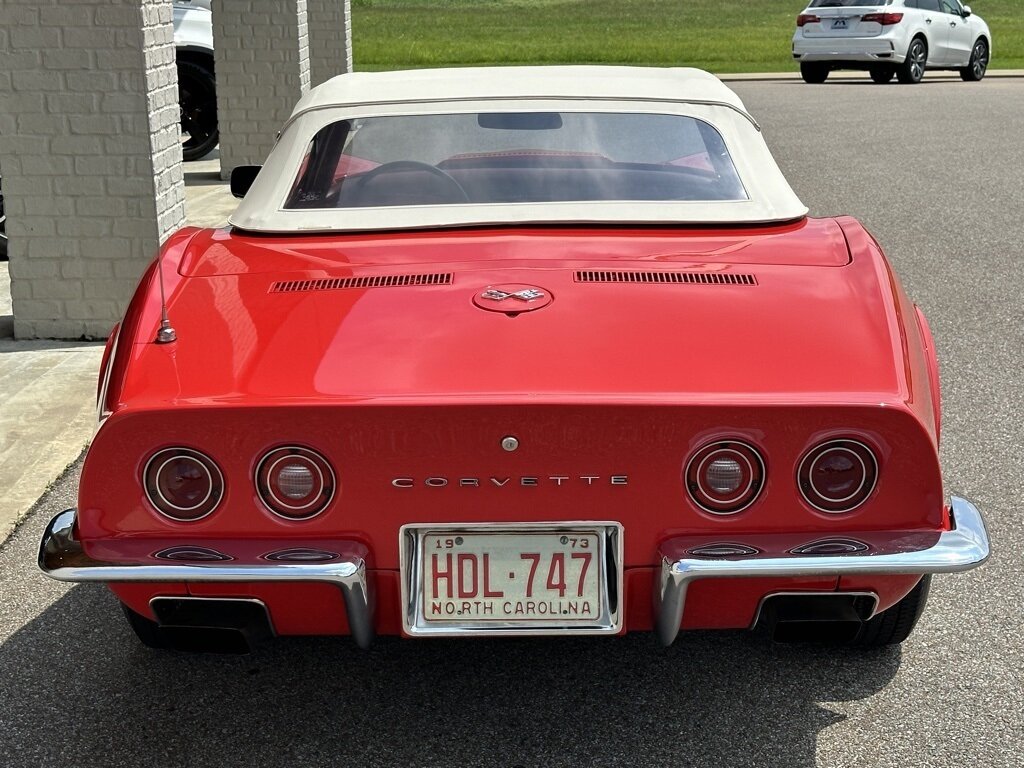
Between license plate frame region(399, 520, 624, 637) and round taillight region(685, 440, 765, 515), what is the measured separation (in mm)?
179

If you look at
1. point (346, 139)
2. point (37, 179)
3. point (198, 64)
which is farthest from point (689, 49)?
point (346, 139)

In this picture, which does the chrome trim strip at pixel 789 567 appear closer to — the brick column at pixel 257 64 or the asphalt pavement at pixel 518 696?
the asphalt pavement at pixel 518 696

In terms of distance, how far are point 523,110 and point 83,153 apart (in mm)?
3229

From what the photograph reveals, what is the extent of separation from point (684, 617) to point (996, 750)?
753 mm

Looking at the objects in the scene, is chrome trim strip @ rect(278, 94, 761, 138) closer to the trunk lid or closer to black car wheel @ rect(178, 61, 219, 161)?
the trunk lid

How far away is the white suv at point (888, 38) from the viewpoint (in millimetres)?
21891

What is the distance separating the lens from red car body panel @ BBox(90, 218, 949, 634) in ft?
8.52

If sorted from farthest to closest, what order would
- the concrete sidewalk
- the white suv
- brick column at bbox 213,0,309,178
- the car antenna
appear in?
the white suv, brick column at bbox 213,0,309,178, the concrete sidewalk, the car antenna

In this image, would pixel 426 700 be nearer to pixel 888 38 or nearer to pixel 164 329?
pixel 164 329

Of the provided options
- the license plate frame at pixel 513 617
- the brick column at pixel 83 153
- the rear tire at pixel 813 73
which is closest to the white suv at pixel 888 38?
the rear tire at pixel 813 73

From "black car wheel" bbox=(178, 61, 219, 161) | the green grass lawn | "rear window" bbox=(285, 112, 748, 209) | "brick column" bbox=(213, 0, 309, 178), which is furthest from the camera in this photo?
the green grass lawn

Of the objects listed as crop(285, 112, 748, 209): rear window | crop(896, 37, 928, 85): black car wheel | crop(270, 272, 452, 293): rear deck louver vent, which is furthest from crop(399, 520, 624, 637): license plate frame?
crop(896, 37, 928, 85): black car wheel

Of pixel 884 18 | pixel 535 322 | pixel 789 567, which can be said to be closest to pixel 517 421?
pixel 535 322

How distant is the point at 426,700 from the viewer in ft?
10.3
